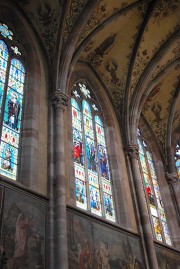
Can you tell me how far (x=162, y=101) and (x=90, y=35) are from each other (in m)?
5.32

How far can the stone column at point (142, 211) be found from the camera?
9.71 meters

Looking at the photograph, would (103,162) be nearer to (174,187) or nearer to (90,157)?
(90,157)

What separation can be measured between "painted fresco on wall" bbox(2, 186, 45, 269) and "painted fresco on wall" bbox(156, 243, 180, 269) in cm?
477

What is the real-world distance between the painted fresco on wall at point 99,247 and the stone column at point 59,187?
1.87 feet

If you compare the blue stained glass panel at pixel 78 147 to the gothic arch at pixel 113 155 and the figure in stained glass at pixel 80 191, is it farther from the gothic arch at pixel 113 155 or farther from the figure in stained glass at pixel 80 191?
the figure in stained glass at pixel 80 191

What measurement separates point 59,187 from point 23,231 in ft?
Result: 4.59

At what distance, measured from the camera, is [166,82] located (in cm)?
1541

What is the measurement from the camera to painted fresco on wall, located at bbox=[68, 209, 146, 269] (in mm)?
7891

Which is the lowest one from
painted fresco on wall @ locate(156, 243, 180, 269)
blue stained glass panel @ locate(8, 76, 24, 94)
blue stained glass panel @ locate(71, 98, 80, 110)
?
painted fresco on wall @ locate(156, 243, 180, 269)

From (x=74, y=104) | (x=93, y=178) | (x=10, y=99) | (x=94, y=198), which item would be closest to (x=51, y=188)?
(x=94, y=198)

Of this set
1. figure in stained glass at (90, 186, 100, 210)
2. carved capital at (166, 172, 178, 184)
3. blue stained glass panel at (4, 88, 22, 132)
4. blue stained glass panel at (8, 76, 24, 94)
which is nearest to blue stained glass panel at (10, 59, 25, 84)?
blue stained glass panel at (8, 76, 24, 94)

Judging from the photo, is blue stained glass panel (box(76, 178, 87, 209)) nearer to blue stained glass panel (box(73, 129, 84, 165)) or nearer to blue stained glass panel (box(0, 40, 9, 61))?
blue stained glass panel (box(73, 129, 84, 165))

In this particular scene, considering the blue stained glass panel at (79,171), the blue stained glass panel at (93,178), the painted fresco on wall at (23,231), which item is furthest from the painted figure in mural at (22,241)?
the blue stained glass panel at (93,178)

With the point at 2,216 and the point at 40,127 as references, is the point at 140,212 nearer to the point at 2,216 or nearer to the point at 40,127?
the point at 40,127
